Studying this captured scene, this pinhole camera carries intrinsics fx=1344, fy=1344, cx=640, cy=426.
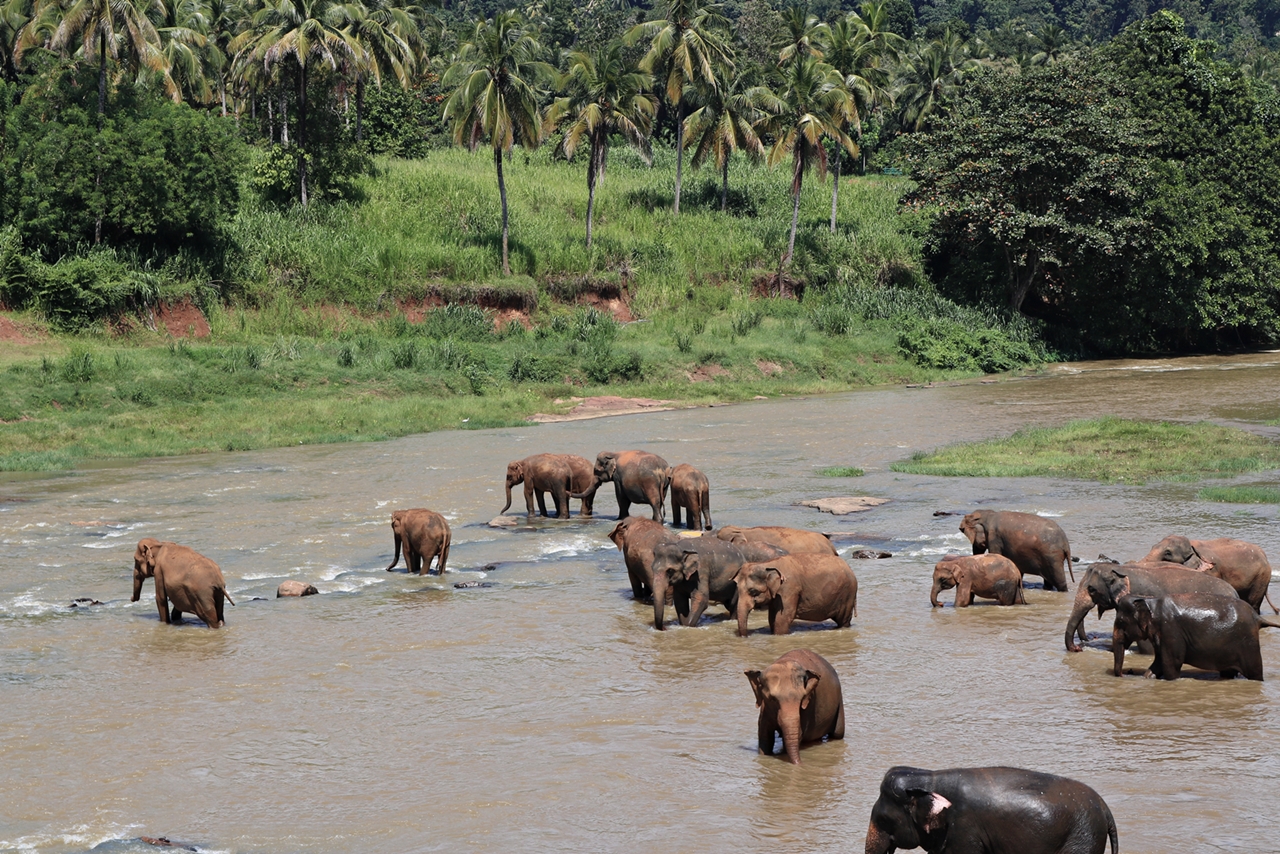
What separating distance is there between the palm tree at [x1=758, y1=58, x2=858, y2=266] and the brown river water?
107 ft

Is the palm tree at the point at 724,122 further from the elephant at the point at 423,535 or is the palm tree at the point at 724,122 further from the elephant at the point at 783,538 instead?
the elephant at the point at 783,538

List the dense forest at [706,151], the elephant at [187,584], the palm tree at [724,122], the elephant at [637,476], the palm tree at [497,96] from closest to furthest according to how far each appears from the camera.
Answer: the elephant at [187,584], the elephant at [637,476], the dense forest at [706,151], the palm tree at [497,96], the palm tree at [724,122]

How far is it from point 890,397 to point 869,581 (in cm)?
2323

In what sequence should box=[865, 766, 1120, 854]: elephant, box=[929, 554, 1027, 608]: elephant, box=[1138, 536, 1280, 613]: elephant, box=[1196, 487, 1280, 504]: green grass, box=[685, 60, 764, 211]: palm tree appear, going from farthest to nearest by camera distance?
box=[685, 60, 764, 211]: palm tree < box=[1196, 487, 1280, 504]: green grass < box=[929, 554, 1027, 608]: elephant < box=[1138, 536, 1280, 613]: elephant < box=[865, 766, 1120, 854]: elephant

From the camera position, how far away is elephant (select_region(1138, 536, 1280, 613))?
12.1m

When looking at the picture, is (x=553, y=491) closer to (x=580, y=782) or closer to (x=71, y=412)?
(x=580, y=782)

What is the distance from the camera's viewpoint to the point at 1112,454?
74.9 ft

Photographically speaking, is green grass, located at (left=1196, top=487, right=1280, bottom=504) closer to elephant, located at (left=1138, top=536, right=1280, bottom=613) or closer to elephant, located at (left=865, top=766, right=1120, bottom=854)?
elephant, located at (left=1138, top=536, right=1280, bottom=613)

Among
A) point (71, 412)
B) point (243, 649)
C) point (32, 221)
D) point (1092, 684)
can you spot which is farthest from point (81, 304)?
point (1092, 684)

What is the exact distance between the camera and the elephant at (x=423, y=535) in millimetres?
15273

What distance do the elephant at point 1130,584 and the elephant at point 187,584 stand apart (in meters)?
7.81

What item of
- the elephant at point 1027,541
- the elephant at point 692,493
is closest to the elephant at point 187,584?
the elephant at point 692,493

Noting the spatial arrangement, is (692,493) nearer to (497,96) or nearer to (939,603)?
(939,603)

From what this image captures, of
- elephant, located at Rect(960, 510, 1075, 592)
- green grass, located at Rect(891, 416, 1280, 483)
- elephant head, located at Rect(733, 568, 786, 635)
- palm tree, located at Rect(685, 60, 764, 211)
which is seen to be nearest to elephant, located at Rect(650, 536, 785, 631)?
elephant head, located at Rect(733, 568, 786, 635)
